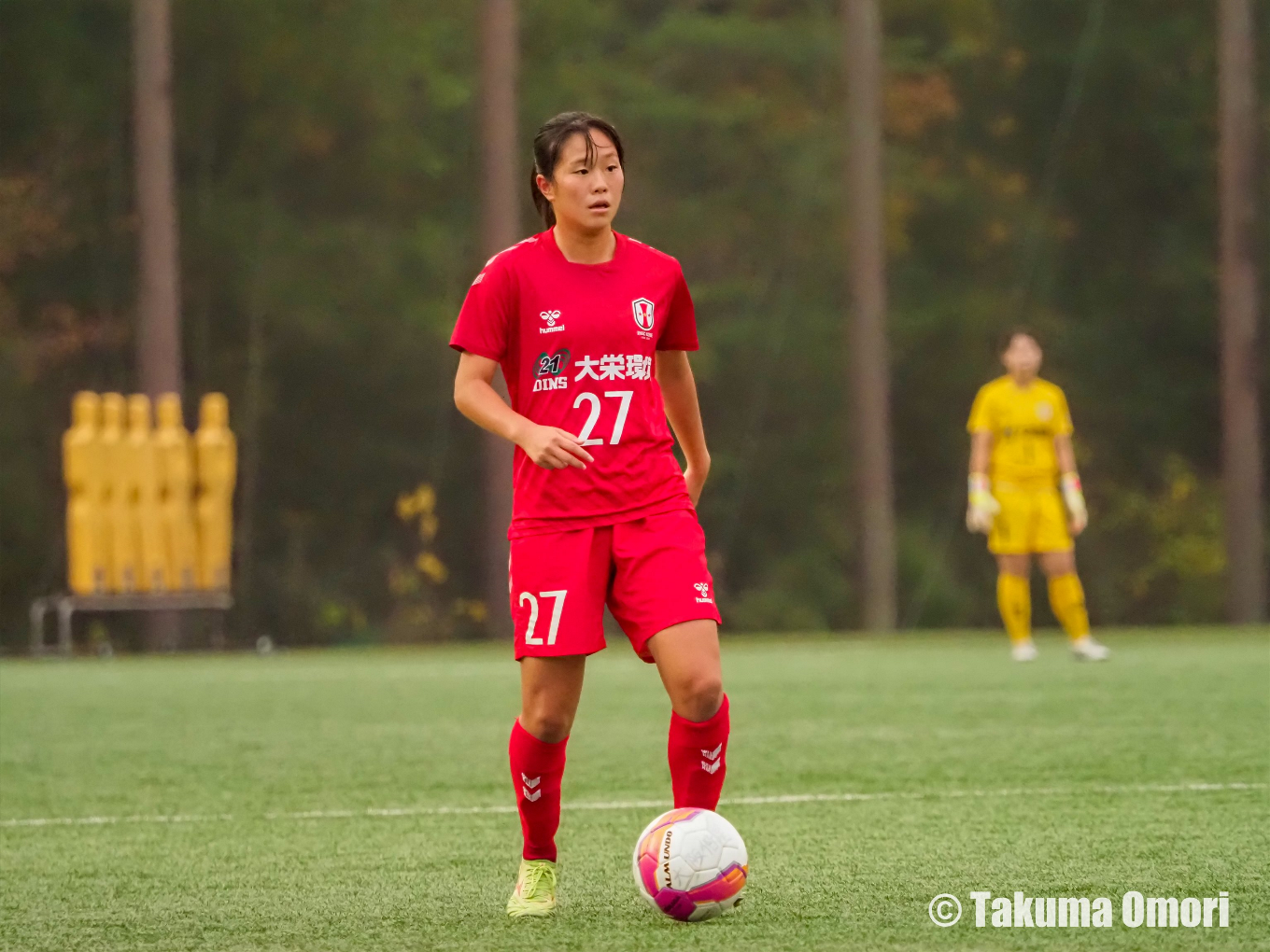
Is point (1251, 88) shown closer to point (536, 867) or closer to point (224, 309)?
point (224, 309)

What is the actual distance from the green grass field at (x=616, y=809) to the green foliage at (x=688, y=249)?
12749 millimetres

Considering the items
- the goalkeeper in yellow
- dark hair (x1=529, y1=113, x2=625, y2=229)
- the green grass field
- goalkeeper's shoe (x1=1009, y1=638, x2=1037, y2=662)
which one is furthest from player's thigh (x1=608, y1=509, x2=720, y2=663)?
goalkeeper's shoe (x1=1009, y1=638, x2=1037, y2=662)

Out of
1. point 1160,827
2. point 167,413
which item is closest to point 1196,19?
point 167,413

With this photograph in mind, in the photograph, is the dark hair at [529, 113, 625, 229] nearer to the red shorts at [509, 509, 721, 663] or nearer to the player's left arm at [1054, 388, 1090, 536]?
the red shorts at [509, 509, 721, 663]

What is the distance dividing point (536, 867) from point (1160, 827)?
196 centimetres

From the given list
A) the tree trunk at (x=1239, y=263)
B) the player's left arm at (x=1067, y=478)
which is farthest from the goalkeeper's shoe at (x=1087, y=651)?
the tree trunk at (x=1239, y=263)

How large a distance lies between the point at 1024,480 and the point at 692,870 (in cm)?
977

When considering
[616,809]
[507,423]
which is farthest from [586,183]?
[616,809]

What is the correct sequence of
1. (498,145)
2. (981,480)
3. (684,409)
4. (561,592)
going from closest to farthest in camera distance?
(561,592) < (684,409) < (981,480) < (498,145)

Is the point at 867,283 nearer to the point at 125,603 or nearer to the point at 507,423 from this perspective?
the point at 125,603

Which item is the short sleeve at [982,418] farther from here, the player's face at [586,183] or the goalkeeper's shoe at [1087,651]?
the player's face at [586,183]

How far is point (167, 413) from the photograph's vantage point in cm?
1928

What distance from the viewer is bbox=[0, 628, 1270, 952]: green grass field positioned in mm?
4809

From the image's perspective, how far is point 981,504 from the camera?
44.7 ft
